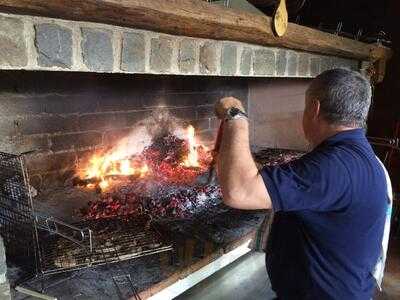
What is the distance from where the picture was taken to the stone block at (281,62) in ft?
13.4

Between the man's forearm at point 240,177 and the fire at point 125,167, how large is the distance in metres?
2.33

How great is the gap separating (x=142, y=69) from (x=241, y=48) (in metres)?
1.22

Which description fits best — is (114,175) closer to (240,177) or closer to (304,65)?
(304,65)

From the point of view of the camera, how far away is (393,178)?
6375 millimetres

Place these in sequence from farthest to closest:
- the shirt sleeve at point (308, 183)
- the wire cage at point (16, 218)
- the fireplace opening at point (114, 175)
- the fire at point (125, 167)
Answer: the fire at point (125, 167)
the fireplace opening at point (114, 175)
the wire cage at point (16, 218)
the shirt sleeve at point (308, 183)

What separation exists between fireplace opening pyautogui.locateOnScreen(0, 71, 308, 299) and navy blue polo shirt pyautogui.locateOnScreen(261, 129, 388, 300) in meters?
0.89

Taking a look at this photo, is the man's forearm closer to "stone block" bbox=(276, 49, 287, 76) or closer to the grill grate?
the grill grate

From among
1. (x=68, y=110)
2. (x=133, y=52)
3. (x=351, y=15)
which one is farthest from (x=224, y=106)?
(x=351, y=15)

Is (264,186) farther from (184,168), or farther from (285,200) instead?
(184,168)

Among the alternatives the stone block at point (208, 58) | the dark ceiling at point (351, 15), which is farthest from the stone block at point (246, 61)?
the dark ceiling at point (351, 15)

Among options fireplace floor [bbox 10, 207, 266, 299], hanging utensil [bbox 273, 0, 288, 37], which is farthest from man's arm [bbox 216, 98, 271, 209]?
hanging utensil [bbox 273, 0, 288, 37]

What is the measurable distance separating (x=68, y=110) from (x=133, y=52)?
5.69 ft

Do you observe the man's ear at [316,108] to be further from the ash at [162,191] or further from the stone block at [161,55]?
the ash at [162,191]

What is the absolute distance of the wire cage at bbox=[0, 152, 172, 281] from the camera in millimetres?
2371
